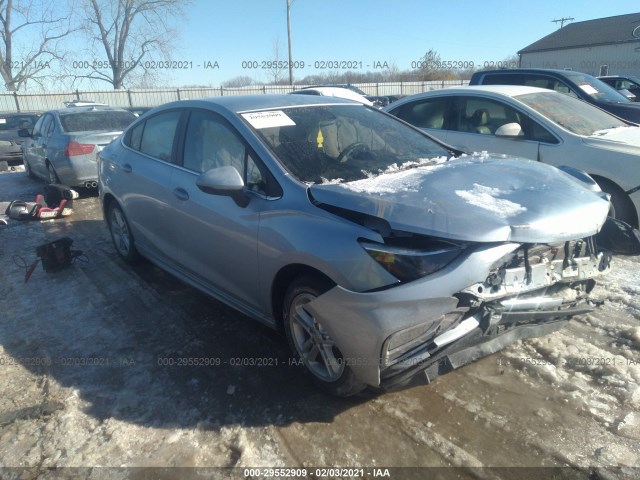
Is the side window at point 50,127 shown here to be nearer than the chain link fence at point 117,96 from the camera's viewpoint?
Yes

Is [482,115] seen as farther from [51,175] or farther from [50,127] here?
[50,127]

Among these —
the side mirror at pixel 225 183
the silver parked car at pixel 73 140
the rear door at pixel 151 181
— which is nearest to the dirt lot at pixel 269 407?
the rear door at pixel 151 181

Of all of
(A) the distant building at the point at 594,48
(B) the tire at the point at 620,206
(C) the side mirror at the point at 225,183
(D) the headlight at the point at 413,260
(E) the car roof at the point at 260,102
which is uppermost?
(A) the distant building at the point at 594,48

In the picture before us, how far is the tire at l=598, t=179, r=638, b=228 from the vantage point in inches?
187

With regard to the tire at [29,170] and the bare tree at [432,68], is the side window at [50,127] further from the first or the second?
the bare tree at [432,68]

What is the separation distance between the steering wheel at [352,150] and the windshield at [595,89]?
6.07 metres

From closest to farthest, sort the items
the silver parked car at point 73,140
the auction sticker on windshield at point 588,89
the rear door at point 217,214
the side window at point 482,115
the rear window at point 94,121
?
the rear door at point 217,214, the side window at point 482,115, the auction sticker on windshield at point 588,89, the silver parked car at point 73,140, the rear window at point 94,121

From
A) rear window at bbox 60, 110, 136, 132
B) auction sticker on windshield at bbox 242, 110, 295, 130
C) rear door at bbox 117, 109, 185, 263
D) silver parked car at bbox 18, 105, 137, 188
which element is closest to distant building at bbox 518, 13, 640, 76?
rear window at bbox 60, 110, 136, 132

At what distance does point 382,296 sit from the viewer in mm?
2340

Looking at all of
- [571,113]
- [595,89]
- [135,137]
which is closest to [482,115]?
[571,113]

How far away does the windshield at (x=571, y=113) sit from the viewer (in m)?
5.41

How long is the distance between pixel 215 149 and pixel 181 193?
1.54 feet

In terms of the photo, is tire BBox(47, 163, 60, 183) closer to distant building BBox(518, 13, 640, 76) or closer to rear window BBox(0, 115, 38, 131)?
rear window BBox(0, 115, 38, 131)

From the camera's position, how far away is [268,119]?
11.2 feet
